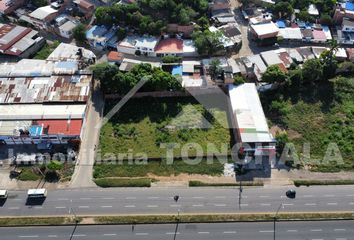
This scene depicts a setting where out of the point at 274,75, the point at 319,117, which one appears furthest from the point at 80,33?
the point at 319,117

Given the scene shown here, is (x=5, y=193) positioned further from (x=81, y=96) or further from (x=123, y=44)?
(x=123, y=44)

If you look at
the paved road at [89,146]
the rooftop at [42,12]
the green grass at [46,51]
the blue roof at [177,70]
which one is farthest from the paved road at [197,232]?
the rooftop at [42,12]

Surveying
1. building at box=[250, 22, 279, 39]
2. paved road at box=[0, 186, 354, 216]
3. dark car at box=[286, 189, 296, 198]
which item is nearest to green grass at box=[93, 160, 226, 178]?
paved road at box=[0, 186, 354, 216]

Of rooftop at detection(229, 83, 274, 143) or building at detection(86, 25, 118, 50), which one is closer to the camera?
rooftop at detection(229, 83, 274, 143)

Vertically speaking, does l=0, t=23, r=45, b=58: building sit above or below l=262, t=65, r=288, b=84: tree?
above

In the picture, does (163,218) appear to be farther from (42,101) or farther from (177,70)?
(42,101)

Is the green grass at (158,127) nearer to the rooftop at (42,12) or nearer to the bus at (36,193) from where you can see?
the bus at (36,193)

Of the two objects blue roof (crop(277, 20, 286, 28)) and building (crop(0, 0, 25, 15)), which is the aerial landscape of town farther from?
building (crop(0, 0, 25, 15))
